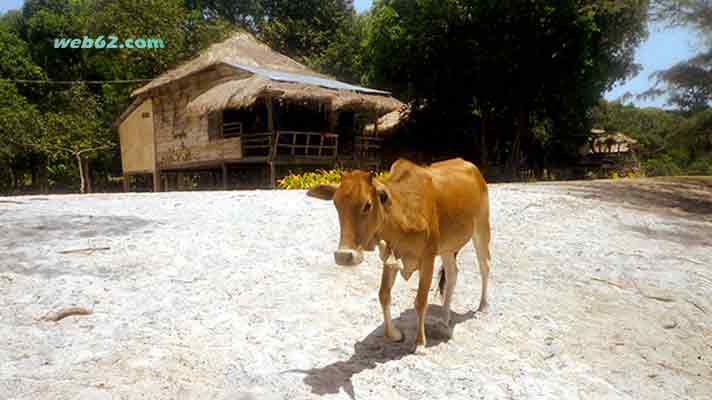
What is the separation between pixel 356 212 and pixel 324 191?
0.36m

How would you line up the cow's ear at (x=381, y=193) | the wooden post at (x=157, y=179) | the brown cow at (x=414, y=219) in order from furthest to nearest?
the wooden post at (x=157, y=179), the cow's ear at (x=381, y=193), the brown cow at (x=414, y=219)

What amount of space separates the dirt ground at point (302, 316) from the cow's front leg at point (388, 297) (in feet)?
0.29

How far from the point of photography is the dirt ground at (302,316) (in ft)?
10.5

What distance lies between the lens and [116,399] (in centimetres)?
275

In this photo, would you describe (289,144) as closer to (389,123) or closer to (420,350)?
(389,123)

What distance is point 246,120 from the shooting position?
19.2 meters

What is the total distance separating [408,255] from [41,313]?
2930mm

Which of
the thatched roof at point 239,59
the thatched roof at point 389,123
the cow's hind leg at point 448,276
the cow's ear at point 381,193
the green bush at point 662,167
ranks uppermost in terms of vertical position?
the thatched roof at point 239,59

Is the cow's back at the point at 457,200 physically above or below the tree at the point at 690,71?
below

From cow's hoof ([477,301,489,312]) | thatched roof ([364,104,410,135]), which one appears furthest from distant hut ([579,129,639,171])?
cow's hoof ([477,301,489,312])

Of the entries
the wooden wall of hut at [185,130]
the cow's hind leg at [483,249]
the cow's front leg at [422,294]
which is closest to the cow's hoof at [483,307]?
the cow's hind leg at [483,249]

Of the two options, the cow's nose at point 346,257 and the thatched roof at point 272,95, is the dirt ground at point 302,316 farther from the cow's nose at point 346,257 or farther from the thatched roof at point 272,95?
the thatched roof at point 272,95

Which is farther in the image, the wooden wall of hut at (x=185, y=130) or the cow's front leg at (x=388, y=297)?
the wooden wall of hut at (x=185, y=130)

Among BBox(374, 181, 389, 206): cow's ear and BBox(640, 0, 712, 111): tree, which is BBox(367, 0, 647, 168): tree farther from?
BBox(374, 181, 389, 206): cow's ear
